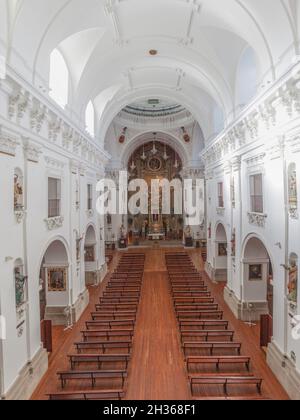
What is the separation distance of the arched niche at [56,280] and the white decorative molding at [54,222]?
862 millimetres

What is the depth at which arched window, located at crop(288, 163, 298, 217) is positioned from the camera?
7234mm

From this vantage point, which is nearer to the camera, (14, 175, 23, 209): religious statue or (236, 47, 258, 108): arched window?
(14, 175, 23, 209): religious statue

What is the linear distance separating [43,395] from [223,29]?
1170 cm

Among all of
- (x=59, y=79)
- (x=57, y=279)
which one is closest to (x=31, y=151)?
(x=59, y=79)

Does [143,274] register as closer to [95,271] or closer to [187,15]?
[95,271]

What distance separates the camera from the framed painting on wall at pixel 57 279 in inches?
447

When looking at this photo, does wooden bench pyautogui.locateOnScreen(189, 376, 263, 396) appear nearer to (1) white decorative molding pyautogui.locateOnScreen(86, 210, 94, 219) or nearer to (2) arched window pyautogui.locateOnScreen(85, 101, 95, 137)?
(1) white decorative molding pyautogui.locateOnScreen(86, 210, 94, 219)

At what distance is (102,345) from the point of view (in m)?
9.55

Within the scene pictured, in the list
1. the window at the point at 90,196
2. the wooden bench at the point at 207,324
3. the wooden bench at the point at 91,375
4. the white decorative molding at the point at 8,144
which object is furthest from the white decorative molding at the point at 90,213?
the wooden bench at the point at 91,375

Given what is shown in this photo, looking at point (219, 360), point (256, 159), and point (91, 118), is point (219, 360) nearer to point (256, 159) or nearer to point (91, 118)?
point (256, 159)

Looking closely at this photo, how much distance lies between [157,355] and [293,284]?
4576 millimetres

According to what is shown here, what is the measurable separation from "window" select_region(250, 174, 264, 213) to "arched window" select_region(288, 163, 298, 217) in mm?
2518

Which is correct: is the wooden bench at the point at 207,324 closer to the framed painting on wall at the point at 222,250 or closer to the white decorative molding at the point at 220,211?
the white decorative molding at the point at 220,211

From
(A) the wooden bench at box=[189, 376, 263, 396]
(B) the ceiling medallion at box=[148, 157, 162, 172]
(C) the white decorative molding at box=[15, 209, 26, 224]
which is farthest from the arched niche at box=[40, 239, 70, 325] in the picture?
(B) the ceiling medallion at box=[148, 157, 162, 172]
